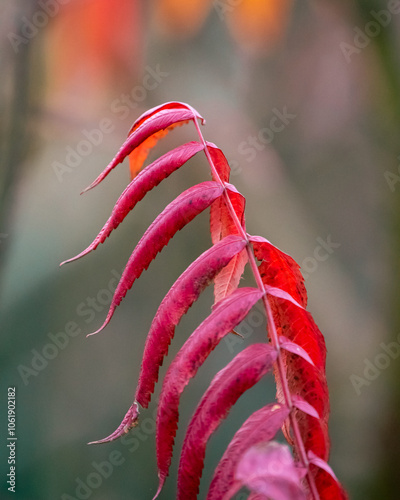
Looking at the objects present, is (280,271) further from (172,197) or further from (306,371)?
(172,197)

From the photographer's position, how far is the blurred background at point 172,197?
0.96 metres

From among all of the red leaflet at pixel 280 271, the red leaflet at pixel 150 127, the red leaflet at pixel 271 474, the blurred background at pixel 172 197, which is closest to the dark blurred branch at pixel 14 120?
the blurred background at pixel 172 197

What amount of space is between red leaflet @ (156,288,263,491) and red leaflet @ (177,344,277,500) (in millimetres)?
16

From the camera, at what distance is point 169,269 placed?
1.00m

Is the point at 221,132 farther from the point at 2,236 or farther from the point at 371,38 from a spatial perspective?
the point at 2,236

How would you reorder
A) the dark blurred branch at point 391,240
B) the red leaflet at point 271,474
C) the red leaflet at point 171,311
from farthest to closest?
1. the dark blurred branch at point 391,240
2. the red leaflet at point 171,311
3. the red leaflet at point 271,474

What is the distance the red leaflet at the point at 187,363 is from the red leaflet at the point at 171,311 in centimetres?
2

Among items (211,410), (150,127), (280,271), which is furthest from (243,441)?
(150,127)

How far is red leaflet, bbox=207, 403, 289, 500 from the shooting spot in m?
0.30

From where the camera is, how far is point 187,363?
32 centimetres

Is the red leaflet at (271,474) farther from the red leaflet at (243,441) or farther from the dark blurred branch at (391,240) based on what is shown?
the dark blurred branch at (391,240)

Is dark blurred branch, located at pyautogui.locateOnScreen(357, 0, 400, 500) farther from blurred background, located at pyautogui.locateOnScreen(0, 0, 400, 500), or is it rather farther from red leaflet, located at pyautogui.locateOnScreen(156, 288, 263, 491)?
red leaflet, located at pyautogui.locateOnScreen(156, 288, 263, 491)

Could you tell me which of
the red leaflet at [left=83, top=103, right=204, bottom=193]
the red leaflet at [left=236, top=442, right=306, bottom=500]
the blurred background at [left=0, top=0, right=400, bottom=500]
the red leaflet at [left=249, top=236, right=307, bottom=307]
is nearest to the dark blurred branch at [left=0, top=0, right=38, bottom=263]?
the blurred background at [left=0, top=0, right=400, bottom=500]

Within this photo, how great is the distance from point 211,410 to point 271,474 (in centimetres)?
8
